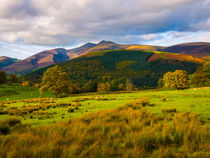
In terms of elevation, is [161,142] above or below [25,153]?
below

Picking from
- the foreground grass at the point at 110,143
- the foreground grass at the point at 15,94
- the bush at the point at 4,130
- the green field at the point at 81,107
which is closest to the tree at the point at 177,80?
the green field at the point at 81,107

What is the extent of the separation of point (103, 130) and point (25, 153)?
3523mm

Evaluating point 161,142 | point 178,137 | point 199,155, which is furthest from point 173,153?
point 178,137

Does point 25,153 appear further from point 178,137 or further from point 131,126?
point 178,137

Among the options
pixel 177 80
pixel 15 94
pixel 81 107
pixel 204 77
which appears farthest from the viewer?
pixel 204 77

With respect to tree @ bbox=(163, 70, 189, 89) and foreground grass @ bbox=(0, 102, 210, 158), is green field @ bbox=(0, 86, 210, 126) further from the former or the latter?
tree @ bbox=(163, 70, 189, 89)

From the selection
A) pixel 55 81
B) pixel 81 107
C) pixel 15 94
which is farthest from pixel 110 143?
pixel 15 94

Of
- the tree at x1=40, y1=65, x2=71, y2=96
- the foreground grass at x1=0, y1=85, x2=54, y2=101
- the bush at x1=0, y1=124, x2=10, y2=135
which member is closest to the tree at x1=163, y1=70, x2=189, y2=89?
the tree at x1=40, y1=65, x2=71, y2=96

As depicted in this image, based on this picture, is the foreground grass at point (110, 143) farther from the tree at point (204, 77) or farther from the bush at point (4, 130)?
the tree at point (204, 77)

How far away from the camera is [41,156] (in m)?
4.71

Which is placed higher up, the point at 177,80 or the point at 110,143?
the point at 177,80

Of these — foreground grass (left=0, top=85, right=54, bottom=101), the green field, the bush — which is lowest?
foreground grass (left=0, top=85, right=54, bottom=101)

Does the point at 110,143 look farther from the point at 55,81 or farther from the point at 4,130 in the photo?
the point at 55,81

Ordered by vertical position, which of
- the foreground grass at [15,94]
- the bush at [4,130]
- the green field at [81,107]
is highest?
the bush at [4,130]
